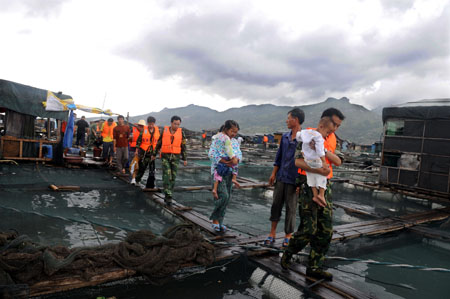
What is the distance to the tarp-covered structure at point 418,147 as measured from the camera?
9.35 metres

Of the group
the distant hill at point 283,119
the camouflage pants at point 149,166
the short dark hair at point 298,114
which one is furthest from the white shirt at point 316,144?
the distant hill at point 283,119

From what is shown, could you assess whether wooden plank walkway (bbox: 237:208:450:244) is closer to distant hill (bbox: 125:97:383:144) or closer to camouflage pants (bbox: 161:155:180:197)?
camouflage pants (bbox: 161:155:180:197)

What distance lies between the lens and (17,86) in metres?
10.1

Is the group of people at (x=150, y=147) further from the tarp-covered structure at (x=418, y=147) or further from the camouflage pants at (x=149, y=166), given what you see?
the tarp-covered structure at (x=418, y=147)

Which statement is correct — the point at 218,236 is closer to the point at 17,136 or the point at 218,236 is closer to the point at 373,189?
the point at 373,189

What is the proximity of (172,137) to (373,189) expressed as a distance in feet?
27.7

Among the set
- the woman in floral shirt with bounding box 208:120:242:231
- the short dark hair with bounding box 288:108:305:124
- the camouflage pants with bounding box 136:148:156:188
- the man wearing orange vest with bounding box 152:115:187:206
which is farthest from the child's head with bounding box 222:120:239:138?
the camouflage pants with bounding box 136:148:156:188

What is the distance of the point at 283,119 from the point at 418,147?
5102 inches

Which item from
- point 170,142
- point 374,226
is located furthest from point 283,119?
point 374,226

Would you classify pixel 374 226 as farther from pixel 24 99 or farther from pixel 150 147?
pixel 24 99

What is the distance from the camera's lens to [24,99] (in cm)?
1031

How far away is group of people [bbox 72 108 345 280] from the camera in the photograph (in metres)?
3.00

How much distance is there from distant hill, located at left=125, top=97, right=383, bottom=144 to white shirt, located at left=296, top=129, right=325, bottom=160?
7037cm

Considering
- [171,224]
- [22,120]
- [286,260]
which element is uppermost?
[22,120]
